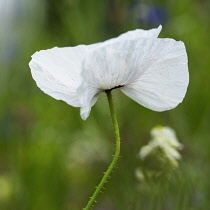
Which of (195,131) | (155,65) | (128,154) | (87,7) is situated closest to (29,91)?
(87,7)

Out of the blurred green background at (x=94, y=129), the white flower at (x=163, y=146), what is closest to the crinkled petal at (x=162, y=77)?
the white flower at (x=163, y=146)

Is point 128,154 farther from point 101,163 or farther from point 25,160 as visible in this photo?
point 101,163

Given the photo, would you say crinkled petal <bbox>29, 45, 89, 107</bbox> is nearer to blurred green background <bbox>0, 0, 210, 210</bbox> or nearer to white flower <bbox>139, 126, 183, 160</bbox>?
white flower <bbox>139, 126, 183, 160</bbox>

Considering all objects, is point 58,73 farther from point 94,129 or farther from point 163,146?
point 94,129

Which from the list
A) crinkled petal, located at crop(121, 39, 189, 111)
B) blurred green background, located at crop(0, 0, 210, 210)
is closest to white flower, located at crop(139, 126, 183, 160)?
blurred green background, located at crop(0, 0, 210, 210)

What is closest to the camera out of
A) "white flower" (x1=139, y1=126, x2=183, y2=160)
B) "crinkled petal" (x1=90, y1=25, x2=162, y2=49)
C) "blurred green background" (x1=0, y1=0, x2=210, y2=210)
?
"crinkled petal" (x1=90, y1=25, x2=162, y2=49)

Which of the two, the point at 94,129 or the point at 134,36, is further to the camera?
the point at 94,129

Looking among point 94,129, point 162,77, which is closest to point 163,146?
point 162,77
